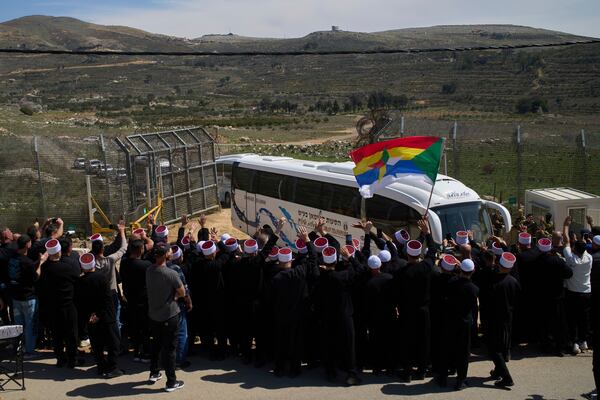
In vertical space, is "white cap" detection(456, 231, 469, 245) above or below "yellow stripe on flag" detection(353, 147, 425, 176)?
below

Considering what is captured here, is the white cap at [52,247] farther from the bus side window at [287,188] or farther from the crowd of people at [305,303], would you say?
the bus side window at [287,188]

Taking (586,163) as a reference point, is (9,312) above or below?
below

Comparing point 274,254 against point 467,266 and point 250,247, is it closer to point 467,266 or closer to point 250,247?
point 250,247

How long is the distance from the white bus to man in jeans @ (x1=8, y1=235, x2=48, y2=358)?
7320 mm

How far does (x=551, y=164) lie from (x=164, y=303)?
15973 millimetres

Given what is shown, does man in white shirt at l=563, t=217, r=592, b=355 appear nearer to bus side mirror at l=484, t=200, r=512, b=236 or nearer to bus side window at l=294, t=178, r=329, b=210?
bus side mirror at l=484, t=200, r=512, b=236

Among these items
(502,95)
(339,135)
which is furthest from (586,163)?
(502,95)

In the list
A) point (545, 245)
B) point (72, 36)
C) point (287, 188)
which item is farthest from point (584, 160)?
point (72, 36)

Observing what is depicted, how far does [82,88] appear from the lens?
10119cm

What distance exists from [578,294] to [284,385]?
14.1ft

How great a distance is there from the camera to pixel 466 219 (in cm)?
1345

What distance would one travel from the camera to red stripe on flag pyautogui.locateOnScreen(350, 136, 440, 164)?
37.9 ft

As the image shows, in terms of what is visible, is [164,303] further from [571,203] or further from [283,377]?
[571,203]

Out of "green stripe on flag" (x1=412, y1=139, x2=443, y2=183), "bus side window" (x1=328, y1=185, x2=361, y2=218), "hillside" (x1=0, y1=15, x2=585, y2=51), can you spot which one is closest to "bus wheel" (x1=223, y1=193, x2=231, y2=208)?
"bus side window" (x1=328, y1=185, x2=361, y2=218)
